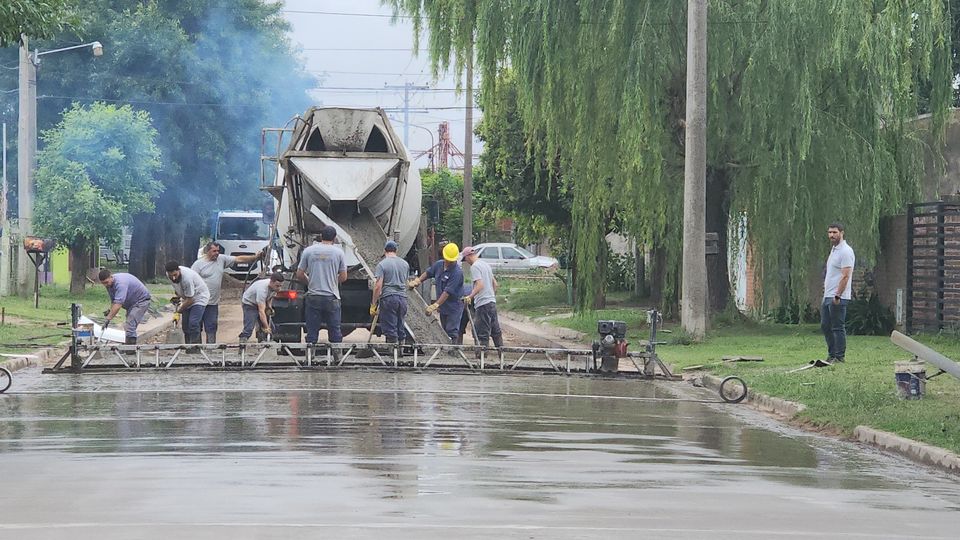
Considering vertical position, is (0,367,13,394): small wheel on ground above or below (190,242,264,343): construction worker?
below

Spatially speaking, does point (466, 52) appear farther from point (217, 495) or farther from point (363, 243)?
point (217, 495)

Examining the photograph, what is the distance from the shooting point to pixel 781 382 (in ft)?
54.9

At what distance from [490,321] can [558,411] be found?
620 centimetres

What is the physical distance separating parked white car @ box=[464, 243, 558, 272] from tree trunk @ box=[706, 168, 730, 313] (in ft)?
108

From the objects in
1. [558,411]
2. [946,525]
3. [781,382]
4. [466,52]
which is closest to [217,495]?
[946,525]

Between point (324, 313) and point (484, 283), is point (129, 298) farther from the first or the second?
point (484, 283)

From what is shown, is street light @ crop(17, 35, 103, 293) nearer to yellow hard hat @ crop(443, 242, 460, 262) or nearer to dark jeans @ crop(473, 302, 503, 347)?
yellow hard hat @ crop(443, 242, 460, 262)

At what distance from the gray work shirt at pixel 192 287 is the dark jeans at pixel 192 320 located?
9 centimetres

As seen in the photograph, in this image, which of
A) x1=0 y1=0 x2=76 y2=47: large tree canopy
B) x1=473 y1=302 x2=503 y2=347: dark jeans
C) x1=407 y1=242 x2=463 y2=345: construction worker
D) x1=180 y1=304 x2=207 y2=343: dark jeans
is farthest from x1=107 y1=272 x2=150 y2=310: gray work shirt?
x1=473 y1=302 x2=503 y2=347: dark jeans

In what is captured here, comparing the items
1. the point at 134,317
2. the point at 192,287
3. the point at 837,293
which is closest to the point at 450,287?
the point at 192,287

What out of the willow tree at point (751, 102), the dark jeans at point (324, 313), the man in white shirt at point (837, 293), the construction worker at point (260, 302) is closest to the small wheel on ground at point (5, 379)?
the dark jeans at point (324, 313)

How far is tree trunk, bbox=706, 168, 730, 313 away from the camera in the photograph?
85.3ft

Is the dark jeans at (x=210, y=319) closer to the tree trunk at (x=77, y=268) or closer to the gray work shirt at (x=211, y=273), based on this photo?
the gray work shirt at (x=211, y=273)

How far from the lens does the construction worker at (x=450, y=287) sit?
20.2 metres
